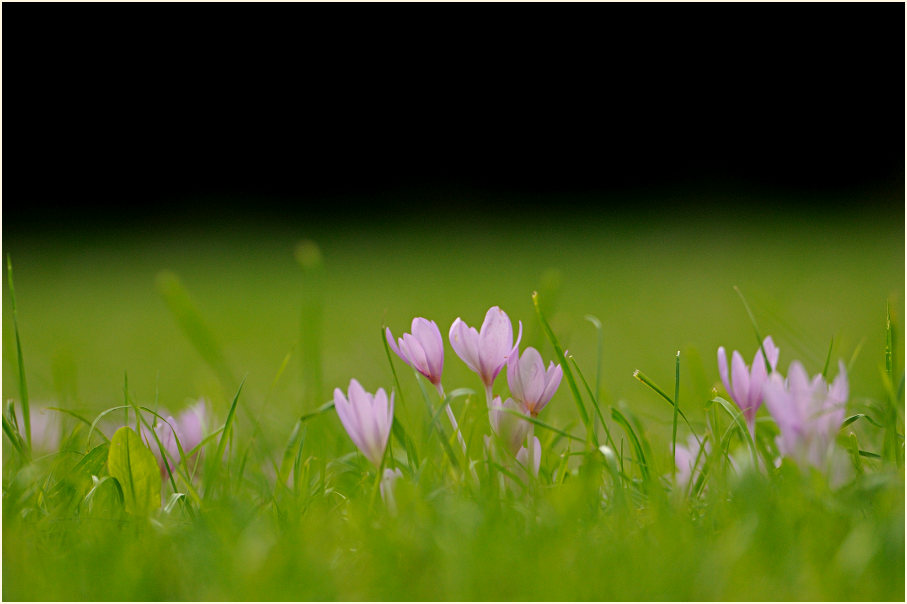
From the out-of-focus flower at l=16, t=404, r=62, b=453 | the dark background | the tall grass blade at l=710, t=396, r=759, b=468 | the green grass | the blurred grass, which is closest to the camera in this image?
the green grass

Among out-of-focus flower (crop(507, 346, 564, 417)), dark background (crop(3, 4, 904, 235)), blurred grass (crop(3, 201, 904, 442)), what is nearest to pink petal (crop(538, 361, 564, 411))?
out-of-focus flower (crop(507, 346, 564, 417))

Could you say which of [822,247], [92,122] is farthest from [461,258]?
[92,122]

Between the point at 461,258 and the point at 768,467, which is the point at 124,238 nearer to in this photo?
the point at 461,258

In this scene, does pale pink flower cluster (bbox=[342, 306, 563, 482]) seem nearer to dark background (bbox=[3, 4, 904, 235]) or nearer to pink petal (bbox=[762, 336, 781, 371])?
pink petal (bbox=[762, 336, 781, 371])

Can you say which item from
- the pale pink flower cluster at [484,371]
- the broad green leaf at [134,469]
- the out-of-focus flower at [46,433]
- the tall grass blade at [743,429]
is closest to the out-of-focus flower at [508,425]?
the pale pink flower cluster at [484,371]

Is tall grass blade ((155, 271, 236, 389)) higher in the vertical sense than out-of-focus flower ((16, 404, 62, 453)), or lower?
higher

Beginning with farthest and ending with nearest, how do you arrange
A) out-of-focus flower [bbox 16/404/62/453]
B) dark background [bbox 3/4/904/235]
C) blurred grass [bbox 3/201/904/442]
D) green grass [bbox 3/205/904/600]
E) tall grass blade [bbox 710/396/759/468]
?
dark background [bbox 3/4/904/235], blurred grass [bbox 3/201/904/442], out-of-focus flower [bbox 16/404/62/453], tall grass blade [bbox 710/396/759/468], green grass [bbox 3/205/904/600]

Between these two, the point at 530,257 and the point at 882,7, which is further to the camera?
the point at 882,7
